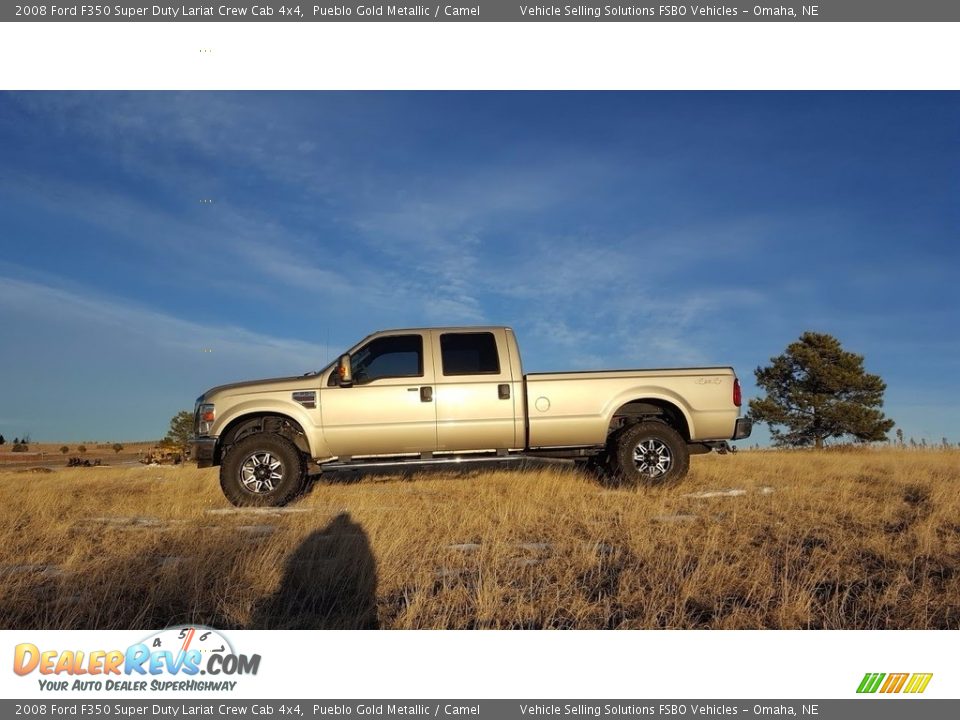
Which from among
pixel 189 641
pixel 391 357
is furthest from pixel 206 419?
pixel 189 641

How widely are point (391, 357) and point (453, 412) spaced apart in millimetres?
1147

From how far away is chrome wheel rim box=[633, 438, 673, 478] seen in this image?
26.6ft

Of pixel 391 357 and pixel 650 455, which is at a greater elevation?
pixel 391 357

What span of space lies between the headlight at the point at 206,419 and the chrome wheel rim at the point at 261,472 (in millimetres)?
728

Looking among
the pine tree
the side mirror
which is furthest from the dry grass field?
the pine tree

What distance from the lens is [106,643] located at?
9.86 feet

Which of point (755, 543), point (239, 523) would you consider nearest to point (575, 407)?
point (755, 543)

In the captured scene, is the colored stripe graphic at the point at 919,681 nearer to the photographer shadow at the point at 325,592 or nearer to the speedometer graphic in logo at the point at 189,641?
the photographer shadow at the point at 325,592

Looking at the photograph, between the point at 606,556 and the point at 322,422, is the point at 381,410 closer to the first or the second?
the point at 322,422

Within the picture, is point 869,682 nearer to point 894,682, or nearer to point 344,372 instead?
point 894,682


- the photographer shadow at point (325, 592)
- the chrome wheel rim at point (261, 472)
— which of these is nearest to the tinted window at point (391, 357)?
the chrome wheel rim at point (261, 472)

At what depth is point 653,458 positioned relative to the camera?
816cm

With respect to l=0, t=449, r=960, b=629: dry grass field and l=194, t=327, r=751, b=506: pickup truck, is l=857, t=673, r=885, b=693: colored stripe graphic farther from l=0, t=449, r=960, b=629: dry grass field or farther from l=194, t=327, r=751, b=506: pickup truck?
l=194, t=327, r=751, b=506: pickup truck

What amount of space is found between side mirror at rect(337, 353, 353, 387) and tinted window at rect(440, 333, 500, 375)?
1243 mm
